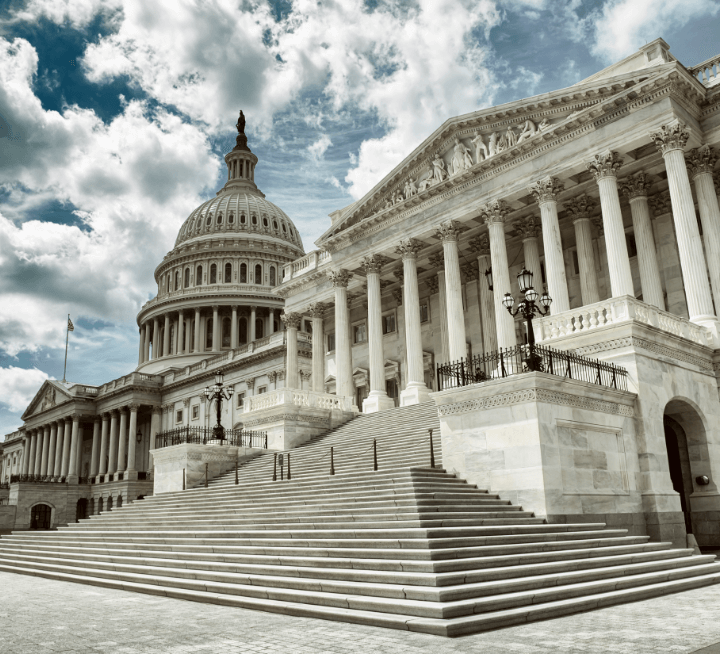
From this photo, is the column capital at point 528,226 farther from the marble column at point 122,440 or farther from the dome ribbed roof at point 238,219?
the dome ribbed roof at point 238,219

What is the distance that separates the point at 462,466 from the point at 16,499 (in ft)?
241

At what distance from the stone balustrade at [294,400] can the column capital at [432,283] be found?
35.3ft

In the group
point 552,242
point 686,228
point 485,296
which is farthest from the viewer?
point 485,296

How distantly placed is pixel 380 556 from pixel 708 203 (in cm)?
2401

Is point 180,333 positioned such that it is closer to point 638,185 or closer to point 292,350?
point 292,350

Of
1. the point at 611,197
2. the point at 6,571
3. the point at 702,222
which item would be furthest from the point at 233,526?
the point at 702,222

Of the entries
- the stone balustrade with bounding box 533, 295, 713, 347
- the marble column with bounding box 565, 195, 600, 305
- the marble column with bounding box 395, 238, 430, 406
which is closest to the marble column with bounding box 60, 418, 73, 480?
the marble column with bounding box 395, 238, 430, 406

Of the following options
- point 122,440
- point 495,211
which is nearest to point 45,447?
point 122,440

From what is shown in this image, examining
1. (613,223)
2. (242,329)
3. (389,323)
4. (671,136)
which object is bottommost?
(613,223)

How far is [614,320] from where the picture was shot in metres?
22.4

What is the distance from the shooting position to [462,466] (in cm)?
1886

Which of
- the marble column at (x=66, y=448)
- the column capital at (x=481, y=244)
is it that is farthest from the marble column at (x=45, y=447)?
the column capital at (x=481, y=244)

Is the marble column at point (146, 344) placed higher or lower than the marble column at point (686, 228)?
higher

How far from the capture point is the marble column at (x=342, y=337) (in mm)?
40875
